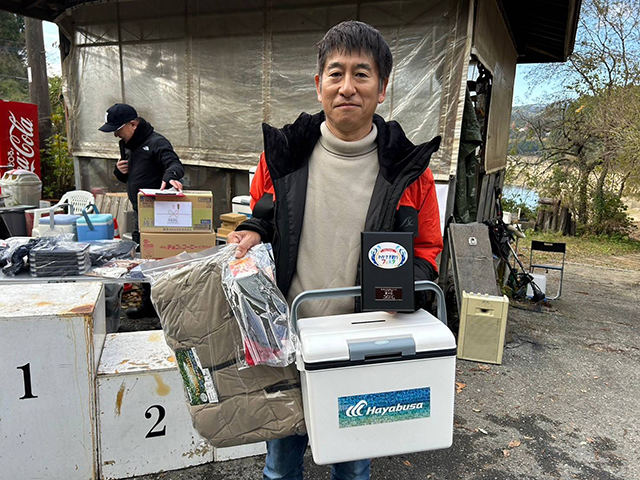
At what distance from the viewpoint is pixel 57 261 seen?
3.02 metres

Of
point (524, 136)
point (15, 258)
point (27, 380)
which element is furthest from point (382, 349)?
point (524, 136)

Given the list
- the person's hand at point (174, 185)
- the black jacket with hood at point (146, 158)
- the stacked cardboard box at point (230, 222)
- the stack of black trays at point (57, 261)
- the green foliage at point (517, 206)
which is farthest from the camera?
the green foliage at point (517, 206)

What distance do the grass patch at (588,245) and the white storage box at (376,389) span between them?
27.1 feet

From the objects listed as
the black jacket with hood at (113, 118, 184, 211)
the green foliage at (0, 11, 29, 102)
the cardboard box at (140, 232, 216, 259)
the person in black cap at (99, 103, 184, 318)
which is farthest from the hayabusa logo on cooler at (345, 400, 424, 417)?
the green foliage at (0, 11, 29, 102)

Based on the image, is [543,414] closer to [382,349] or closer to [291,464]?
[291,464]

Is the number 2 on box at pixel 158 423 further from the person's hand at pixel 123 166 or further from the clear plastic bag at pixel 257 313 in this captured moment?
the person's hand at pixel 123 166

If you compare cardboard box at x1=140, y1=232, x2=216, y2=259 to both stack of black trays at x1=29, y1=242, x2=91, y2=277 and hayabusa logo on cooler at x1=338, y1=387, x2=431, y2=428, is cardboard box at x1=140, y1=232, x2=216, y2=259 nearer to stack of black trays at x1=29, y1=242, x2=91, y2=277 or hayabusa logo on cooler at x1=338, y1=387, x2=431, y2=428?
stack of black trays at x1=29, y1=242, x2=91, y2=277

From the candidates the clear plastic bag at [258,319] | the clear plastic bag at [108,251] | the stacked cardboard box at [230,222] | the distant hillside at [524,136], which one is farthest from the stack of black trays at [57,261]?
the distant hillside at [524,136]

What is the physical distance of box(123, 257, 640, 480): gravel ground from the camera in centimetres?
265

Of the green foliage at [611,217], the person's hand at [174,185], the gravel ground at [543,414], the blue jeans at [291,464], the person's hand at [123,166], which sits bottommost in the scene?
the gravel ground at [543,414]

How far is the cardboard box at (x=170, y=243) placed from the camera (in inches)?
152

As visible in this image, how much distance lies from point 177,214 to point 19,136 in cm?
566

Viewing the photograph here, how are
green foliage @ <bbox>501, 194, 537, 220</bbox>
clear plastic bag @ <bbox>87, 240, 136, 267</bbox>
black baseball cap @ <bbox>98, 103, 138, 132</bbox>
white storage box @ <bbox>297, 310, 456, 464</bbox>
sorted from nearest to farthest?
white storage box @ <bbox>297, 310, 456, 464</bbox>
clear plastic bag @ <bbox>87, 240, 136, 267</bbox>
black baseball cap @ <bbox>98, 103, 138, 132</bbox>
green foliage @ <bbox>501, 194, 537, 220</bbox>

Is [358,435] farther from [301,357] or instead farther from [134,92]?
A: [134,92]
